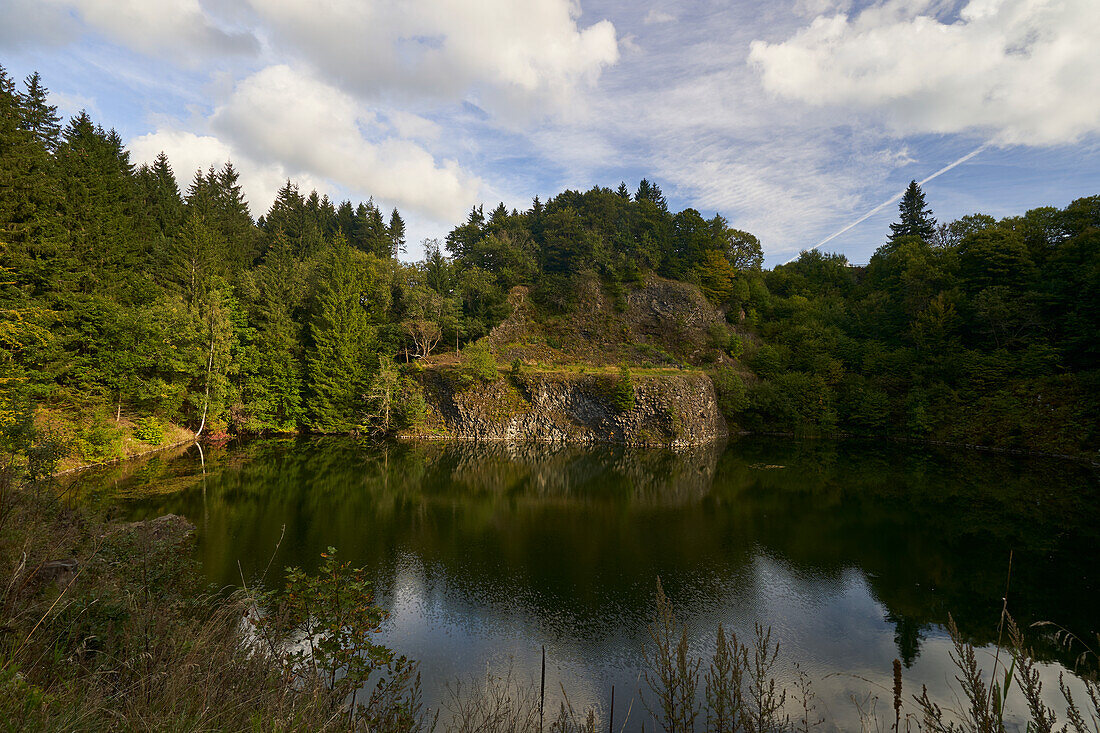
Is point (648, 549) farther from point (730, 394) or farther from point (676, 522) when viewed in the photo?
point (730, 394)

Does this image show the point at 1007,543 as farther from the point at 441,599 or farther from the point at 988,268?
the point at 988,268

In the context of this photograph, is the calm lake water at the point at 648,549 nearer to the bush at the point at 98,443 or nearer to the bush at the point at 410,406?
the bush at the point at 98,443

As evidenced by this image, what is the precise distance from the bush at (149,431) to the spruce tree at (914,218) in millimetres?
75747

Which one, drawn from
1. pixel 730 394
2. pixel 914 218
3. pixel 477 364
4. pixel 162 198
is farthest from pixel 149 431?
pixel 914 218

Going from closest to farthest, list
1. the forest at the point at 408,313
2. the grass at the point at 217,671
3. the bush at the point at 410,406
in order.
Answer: the grass at the point at 217,671
the forest at the point at 408,313
the bush at the point at 410,406

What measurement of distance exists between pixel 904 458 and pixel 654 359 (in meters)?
22.5

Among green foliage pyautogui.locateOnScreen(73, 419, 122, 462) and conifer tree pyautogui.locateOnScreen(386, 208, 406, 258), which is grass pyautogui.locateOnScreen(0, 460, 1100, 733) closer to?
green foliage pyautogui.locateOnScreen(73, 419, 122, 462)

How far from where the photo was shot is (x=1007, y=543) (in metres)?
16.5

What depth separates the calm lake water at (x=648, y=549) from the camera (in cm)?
1010

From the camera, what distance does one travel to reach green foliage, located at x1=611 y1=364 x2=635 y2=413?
121 ft

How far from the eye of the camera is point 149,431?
2819 cm

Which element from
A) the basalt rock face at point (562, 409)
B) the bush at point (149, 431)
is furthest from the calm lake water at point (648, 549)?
the basalt rock face at point (562, 409)

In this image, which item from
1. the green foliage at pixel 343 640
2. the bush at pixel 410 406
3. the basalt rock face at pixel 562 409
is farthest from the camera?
the basalt rock face at pixel 562 409

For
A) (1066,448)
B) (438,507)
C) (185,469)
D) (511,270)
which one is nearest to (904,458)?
(1066,448)
